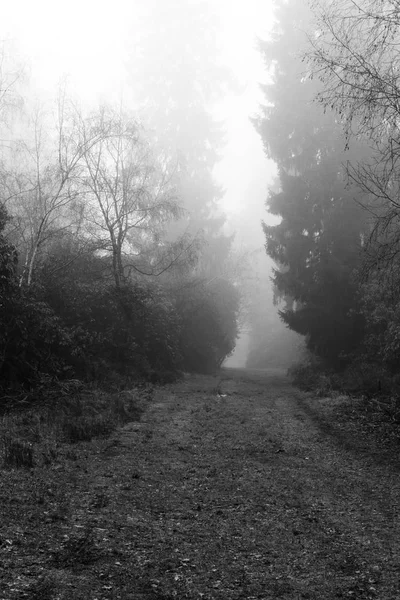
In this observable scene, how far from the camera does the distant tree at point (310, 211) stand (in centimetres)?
2058

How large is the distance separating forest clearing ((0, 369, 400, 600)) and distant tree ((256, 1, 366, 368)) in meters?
11.6

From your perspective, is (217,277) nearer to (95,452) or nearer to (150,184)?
(150,184)

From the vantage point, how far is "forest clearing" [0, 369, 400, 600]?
3686 millimetres

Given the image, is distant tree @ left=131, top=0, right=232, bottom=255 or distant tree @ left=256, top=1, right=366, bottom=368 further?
distant tree @ left=131, top=0, right=232, bottom=255

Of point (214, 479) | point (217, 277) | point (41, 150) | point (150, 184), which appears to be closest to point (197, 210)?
point (217, 277)

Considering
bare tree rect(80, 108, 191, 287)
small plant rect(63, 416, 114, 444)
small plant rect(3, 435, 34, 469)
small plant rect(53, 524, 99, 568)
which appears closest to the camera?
small plant rect(53, 524, 99, 568)

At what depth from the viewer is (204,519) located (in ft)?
16.7

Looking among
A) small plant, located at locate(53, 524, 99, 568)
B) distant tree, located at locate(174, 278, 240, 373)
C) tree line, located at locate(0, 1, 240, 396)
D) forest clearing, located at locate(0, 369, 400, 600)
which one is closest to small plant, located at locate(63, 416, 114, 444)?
forest clearing, located at locate(0, 369, 400, 600)

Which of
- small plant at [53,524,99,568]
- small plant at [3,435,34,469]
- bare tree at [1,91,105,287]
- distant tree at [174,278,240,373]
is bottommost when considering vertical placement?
small plant at [53,524,99,568]

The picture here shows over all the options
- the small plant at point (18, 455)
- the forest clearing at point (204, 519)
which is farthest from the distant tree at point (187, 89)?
the small plant at point (18, 455)

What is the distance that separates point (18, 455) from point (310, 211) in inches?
765

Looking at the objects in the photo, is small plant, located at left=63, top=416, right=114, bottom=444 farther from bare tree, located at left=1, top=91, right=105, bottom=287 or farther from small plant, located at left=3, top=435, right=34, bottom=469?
bare tree, located at left=1, top=91, right=105, bottom=287

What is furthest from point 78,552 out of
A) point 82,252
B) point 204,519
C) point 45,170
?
point 82,252

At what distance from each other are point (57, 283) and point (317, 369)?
39.3 feet
